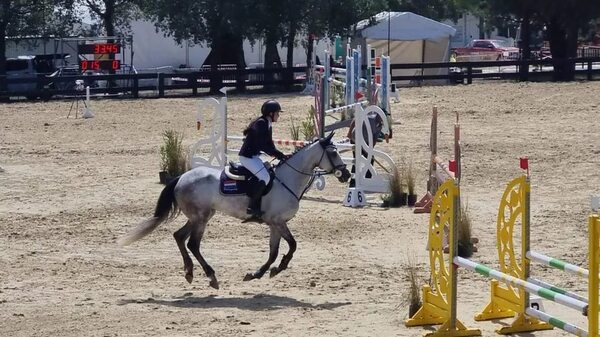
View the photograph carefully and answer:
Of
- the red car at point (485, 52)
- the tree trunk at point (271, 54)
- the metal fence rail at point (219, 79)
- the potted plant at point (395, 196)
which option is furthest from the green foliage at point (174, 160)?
the red car at point (485, 52)

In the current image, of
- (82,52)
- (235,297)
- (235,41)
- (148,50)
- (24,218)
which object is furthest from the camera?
(148,50)

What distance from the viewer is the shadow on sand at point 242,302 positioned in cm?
996

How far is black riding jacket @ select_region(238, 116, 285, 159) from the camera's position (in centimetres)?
1100

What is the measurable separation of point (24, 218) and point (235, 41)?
3157 cm

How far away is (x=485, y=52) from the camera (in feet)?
220

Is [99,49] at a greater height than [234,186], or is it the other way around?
[99,49]

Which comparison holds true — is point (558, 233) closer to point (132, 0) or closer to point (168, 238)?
point (168, 238)

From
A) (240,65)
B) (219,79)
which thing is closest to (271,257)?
(219,79)

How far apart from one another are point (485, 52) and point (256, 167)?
5750 cm

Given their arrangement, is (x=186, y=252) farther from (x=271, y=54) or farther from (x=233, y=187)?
(x=271, y=54)

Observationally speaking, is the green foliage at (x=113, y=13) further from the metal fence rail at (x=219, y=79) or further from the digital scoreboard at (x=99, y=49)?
the digital scoreboard at (x=99, y=49)

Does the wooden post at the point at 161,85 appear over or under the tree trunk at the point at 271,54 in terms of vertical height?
under

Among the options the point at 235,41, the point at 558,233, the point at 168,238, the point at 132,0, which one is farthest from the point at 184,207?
the point at 132,0

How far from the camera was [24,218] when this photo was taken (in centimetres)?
1533
